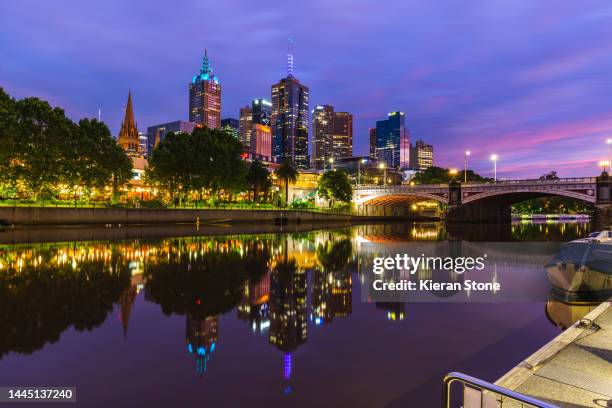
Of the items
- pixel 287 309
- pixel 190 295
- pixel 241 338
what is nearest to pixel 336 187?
pixel 190 295

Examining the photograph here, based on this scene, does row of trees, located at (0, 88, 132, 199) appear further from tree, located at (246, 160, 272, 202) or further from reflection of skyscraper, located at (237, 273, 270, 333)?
reflection of skyscraper, located at (237, 273, 270, 333)

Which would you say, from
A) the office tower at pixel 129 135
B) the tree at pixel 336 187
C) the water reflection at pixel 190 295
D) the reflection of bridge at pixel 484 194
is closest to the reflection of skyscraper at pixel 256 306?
the water reflection at pixel 190 295

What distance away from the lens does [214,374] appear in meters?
7.69

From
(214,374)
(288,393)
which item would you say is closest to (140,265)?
(214,374)

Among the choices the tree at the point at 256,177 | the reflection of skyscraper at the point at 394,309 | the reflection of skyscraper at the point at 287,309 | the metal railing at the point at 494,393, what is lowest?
the reflection of skyscraper at the point at 394,309

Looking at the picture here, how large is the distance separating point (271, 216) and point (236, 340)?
74.4 metres

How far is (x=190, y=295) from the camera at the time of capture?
14.1 metres

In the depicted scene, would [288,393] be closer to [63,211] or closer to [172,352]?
[172,352]

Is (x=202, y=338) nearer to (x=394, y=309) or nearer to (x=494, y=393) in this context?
(x=394, y=309)

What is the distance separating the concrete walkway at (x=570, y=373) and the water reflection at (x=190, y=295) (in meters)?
4.05

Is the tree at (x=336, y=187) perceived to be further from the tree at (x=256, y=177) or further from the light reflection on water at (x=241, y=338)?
the light reflection on water at (x=241, y=338)

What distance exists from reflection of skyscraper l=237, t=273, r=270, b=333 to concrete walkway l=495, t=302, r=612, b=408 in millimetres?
6270

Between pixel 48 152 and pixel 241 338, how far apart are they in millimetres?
59035

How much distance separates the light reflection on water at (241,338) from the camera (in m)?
7.25
